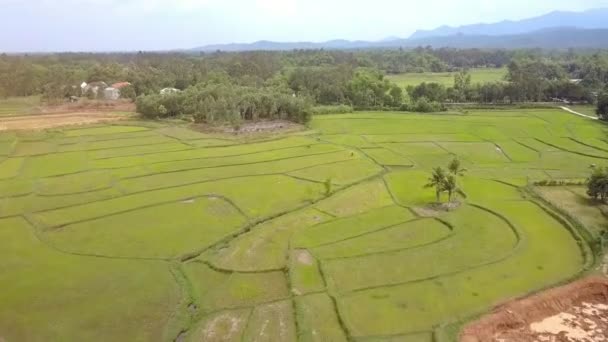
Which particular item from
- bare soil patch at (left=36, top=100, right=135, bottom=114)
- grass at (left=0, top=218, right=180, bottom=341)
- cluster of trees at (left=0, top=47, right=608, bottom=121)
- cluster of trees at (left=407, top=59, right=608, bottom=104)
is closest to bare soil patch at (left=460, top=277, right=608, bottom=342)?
grass at (left=0, top=218, right=180, bottom=341)

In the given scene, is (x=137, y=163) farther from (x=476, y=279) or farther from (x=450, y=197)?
(x=476, y=279)

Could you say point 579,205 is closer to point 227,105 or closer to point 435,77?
point 227,105

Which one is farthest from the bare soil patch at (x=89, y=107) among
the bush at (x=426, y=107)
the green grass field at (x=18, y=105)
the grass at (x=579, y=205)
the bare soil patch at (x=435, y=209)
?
the grass at (x=579, y=205)

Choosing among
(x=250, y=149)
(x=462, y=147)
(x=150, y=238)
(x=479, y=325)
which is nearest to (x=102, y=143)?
(x=250, y=149)

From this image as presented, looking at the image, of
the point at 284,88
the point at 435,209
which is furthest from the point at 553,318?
the point at 284,88

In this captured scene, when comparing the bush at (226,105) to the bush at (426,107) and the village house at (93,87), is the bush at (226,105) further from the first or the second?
the village house at (93,87)

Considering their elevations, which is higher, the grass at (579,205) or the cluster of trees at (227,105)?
the cluster of trees at (227,105)
